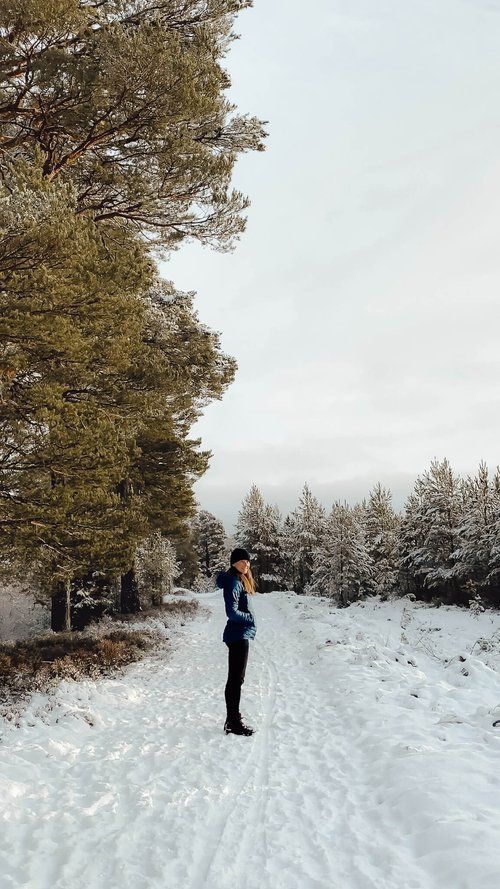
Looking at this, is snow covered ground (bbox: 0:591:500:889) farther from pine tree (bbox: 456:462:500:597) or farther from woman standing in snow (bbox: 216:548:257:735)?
pine tree (bbox: 456:462:500:597)

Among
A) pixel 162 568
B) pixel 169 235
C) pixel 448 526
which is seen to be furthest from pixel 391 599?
pixel 169 235

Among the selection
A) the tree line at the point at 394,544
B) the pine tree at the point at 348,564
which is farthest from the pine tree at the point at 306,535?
the pine tree at the point at 348,564

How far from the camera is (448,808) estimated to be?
13.4ft

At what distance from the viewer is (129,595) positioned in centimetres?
2100

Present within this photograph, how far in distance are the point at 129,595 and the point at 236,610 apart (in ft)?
51.3

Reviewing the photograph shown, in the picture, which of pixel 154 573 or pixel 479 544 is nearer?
pixel 479 544

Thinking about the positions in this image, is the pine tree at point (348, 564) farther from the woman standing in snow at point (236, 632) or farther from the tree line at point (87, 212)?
the woman standing in snow at point (236, 632)

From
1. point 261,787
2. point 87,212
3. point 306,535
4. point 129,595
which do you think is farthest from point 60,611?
point 306,535

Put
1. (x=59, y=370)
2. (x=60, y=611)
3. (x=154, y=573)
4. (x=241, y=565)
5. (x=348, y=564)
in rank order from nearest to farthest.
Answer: (x=241, y=565) < (x=59, y=370) < (x=60, y=611) < (x=154, y=573) < (x=348, y=564)

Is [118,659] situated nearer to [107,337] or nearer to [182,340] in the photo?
[107,337]

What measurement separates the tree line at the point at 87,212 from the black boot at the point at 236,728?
3.99 metres

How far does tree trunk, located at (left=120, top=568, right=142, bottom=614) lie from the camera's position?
20.8m

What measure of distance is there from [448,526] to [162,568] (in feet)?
59.6

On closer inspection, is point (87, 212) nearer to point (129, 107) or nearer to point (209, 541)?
point (129, 107)
